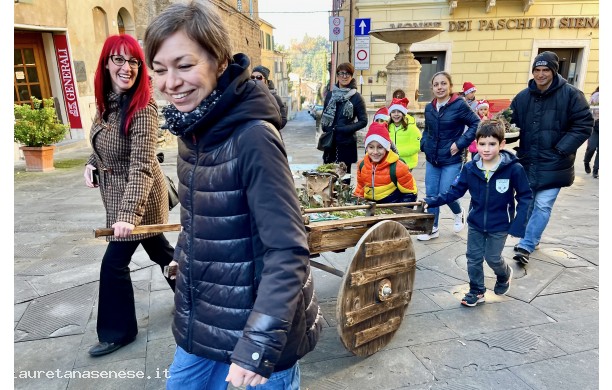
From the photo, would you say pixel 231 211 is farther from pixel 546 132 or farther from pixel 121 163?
pixel 546 132

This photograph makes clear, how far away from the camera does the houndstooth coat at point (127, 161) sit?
2.54 m

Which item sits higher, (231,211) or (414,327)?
(231,211)

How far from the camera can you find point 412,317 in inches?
132

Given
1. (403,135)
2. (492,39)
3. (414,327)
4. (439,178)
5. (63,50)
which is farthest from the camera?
(492,39)

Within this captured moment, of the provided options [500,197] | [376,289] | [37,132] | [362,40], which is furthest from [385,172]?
[362,40]

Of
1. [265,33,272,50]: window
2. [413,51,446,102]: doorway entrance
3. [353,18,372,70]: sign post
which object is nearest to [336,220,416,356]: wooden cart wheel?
[353,18,372,70]: sign post

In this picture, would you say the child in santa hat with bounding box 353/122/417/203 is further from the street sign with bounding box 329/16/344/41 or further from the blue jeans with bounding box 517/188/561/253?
the street sign with bounding box 329/16/344/41

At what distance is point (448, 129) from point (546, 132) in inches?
39.6

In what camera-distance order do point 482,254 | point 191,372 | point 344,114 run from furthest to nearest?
point 344,114
point 482,254
point 191,372

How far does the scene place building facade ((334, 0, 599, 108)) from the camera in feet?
49.7

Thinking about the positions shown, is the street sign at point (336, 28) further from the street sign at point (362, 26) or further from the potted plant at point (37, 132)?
the potted plant at point (37, 132)

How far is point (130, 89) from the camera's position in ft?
8.62

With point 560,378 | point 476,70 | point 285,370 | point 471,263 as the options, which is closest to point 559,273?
point 471,263

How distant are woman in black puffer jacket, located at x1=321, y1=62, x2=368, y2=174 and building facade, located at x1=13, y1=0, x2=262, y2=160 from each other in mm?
8323
